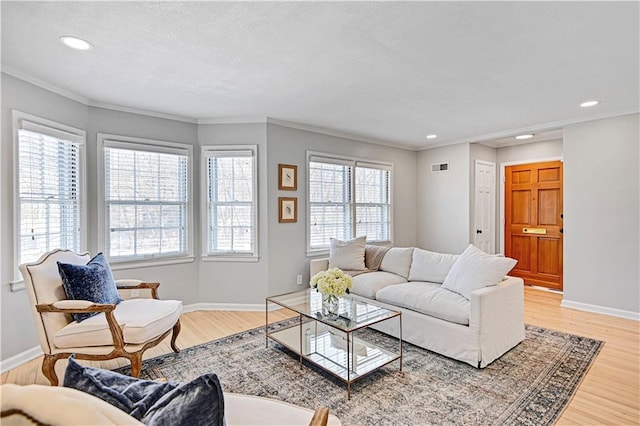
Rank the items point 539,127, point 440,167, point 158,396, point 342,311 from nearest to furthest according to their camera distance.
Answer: point 158,396, point 342,311, point 539,127, point 440,167

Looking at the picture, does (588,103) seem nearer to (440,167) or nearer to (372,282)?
(440,167)

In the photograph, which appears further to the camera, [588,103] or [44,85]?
[588,103]

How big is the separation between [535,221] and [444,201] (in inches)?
59.2

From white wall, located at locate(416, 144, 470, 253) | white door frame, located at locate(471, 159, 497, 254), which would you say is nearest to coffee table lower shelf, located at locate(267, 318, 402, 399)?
white wall, located at locate(416, 144, 470, 253)

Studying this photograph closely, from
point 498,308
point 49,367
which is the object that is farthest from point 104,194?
point 498,308

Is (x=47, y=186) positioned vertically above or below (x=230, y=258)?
above

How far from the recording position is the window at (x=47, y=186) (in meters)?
2.82

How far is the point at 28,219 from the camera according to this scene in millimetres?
2887

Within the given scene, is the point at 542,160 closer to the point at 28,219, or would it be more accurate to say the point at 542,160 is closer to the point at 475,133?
the point at 475,133

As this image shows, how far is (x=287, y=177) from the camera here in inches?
172

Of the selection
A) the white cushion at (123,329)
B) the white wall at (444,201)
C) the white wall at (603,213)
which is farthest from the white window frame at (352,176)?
the white wall at (603,213)

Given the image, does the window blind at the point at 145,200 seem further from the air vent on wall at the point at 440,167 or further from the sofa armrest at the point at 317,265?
the air vent on wall at the point at 440,167

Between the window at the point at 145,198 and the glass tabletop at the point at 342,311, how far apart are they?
1.84 meters

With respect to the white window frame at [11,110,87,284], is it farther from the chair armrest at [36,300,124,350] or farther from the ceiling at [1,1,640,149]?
the chair armrest at [36,300,124,350]
